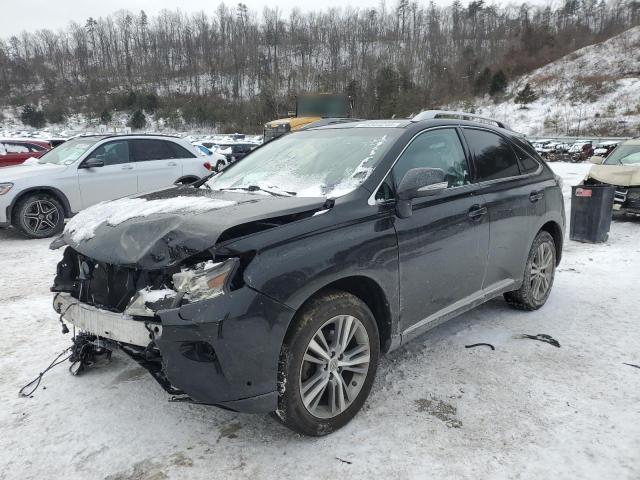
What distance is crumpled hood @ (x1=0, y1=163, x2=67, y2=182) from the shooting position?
7.59m

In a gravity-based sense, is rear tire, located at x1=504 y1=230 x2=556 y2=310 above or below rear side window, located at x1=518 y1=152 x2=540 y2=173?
below

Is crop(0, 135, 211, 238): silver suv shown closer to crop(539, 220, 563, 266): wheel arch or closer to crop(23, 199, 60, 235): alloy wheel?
crop(23, 199, 60, 235): alloy wheel

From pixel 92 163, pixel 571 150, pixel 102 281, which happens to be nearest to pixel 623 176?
pixel 102 281

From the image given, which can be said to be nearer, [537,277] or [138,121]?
[537,277]

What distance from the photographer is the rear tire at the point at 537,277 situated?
434cm

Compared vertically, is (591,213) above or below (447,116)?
below

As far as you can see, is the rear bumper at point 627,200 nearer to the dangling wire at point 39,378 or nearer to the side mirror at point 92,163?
the dangling wire at point 39,378

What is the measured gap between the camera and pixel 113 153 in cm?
862

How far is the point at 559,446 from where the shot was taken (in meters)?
2.55

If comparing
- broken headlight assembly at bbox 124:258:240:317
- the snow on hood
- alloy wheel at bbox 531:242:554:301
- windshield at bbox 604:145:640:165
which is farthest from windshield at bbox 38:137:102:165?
windshield at bbox 604:145:640:165

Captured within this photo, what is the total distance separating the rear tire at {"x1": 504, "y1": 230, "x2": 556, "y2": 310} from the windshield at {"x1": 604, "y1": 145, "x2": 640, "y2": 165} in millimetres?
6317

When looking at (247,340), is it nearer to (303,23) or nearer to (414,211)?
(414,211)

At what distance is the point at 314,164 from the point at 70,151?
22.8 feet

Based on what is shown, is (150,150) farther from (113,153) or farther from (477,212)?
(477,212)
